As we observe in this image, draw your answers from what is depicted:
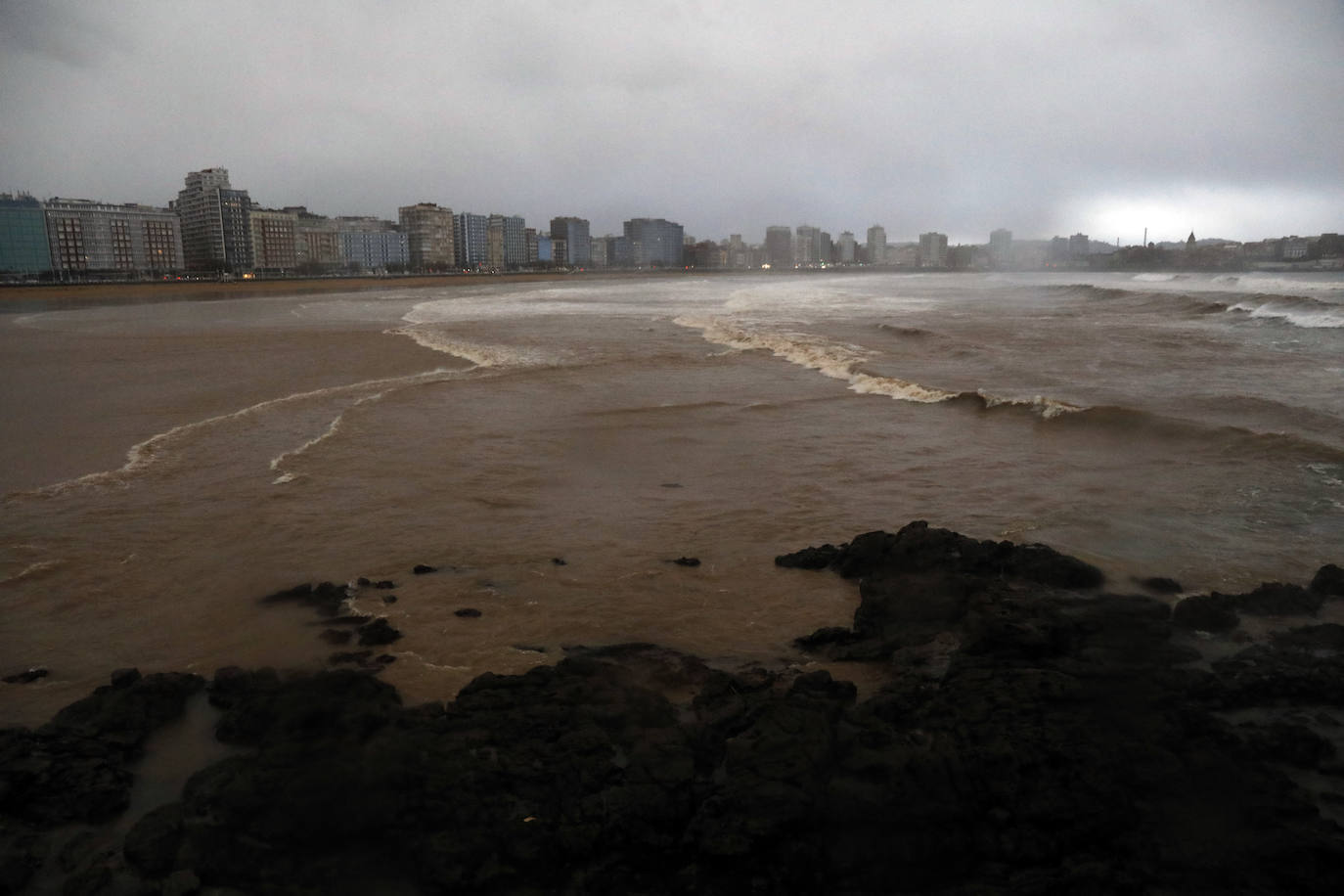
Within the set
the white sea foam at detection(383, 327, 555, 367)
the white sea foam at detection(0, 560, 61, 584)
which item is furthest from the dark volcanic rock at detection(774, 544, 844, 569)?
the white sea foam at detection(383, 327, 555, 367)

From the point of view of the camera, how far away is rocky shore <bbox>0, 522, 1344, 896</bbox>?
11.9 ft

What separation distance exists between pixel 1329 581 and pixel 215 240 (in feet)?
531

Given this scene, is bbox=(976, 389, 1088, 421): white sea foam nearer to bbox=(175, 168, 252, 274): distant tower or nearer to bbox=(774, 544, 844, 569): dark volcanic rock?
bbox=(774, 544, 844, 569): dark volcanic rock

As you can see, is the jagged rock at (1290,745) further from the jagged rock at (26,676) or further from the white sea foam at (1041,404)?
the white sea foam at (1041,404)

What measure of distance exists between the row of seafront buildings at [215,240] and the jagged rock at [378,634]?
11641 centimetres

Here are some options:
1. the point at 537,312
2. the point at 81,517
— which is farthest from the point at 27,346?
the point at 81,517

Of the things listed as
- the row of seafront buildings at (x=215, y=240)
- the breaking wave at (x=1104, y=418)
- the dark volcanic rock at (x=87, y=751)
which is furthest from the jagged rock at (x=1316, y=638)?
the row of seafront buildings at (x=215, y=240)

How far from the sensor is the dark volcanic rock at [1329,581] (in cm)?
638

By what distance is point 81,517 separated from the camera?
338 inches

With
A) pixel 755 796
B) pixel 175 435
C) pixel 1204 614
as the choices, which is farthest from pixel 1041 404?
pixel 175 435

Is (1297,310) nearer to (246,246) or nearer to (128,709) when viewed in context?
(128,709)

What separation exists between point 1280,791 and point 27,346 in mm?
33740

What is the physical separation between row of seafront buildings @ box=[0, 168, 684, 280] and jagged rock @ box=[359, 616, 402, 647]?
382 feet

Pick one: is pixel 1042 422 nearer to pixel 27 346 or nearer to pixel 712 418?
pixel 712 418
